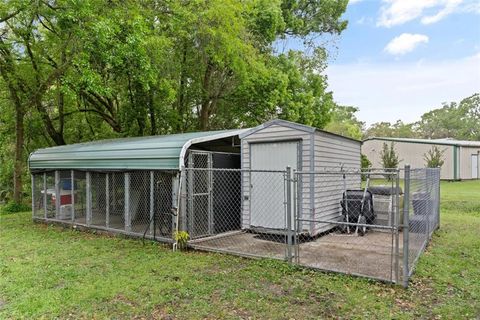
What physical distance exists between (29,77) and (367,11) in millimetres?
13771

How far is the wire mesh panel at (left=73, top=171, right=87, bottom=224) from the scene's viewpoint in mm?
8961

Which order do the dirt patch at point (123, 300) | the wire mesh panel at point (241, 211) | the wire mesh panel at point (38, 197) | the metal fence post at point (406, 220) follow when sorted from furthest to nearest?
the wire mesh panel at point (38, 197) → the wire mesh panel at point (241, 211) → the metal fence post at point (406, 220) → the dirt patch at point (123, 300)

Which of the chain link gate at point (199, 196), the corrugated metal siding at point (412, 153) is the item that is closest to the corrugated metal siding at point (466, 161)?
the corrugated metal siding at point (412, 153)

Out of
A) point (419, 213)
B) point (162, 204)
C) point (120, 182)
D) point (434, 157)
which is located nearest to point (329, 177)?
point (419, 213)

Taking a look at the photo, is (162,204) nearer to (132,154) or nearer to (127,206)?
(127,206)

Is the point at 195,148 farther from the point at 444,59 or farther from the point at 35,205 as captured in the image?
the point at 444,59

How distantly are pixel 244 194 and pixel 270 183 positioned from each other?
659 mm

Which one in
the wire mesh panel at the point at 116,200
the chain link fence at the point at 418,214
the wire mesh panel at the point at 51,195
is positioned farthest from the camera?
the wire mesh panel at the point at 51,195

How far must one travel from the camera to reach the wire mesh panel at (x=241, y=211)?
683 cm

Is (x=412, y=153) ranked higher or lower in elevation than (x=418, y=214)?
higher

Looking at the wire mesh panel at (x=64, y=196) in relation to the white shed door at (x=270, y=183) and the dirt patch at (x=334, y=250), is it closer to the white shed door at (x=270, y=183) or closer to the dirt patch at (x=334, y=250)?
the dirt patch at (x=334, y=250)

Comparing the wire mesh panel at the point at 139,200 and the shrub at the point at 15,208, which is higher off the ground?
the wire mesh panel at the point at 139,200

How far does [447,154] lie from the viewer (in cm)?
2288

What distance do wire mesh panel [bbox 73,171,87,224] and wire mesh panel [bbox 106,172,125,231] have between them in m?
1.05
